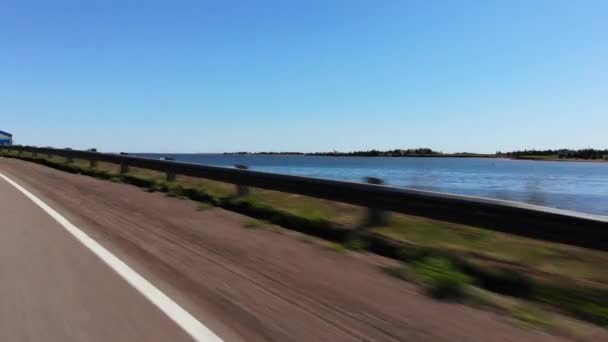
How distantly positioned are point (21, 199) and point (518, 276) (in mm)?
10905

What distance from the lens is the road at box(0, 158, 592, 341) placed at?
4.02 metres

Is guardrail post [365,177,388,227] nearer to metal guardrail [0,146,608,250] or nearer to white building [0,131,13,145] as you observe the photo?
metal guardrail [0,146,608,250]

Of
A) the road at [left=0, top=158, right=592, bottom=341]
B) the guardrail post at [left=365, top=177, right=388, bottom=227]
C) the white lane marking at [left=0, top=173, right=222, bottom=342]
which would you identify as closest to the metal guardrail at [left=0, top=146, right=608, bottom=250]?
the guardrail post at [left=365, top=177, right=388, bottom=227]

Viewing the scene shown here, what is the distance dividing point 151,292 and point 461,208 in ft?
12.3

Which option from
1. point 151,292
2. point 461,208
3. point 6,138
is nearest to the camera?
point 151,292

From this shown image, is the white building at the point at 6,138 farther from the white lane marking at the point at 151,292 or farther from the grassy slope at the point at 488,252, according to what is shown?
the white lane marking at the point at 151,292

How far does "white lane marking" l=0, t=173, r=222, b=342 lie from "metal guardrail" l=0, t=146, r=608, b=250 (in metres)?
3.57

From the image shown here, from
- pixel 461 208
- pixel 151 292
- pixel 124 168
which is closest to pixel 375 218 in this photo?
pixel 461 208

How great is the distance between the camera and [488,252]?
6.71 metres

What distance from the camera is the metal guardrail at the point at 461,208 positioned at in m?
5.21

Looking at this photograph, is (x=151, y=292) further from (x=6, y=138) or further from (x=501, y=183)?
(x=6, y=138)

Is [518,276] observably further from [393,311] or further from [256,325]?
[256,325]

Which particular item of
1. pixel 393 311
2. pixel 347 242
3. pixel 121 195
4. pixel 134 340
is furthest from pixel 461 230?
pixel 121 195

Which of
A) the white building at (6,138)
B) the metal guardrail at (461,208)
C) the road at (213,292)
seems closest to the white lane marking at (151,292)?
the road at (213,292)
